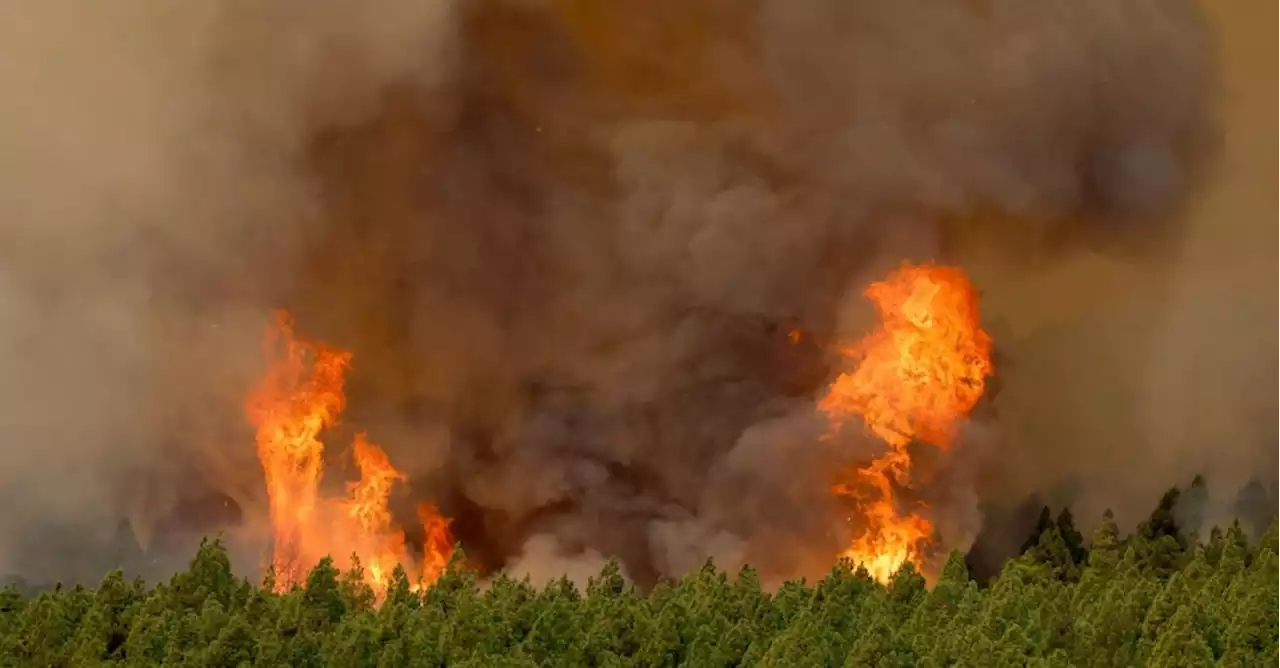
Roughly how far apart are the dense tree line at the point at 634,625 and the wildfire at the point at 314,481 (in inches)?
246

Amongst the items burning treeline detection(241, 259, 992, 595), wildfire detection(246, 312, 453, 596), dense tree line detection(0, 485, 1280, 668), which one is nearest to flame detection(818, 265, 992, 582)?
burning treeline detection(241, 259, 992, 595)

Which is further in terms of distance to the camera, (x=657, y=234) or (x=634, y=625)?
(x=657, y=234)

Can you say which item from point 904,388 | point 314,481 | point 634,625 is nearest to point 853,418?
point 904,388

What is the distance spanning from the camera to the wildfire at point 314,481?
2867 centimetres

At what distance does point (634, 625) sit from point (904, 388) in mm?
11113

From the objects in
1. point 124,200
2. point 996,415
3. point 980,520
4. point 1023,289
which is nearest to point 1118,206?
point 1023,289

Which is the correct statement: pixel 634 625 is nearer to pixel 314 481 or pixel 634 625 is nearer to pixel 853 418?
Result: pixel 853 418

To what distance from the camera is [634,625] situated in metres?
19.3

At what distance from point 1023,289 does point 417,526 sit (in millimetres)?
11215

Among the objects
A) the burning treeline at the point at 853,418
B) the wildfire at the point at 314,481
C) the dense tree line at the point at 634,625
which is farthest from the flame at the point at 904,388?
the wildfire at the point at 314,481

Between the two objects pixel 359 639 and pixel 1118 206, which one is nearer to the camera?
pixel 359 639

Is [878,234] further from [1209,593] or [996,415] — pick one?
[1209,593]

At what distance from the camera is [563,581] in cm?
2108

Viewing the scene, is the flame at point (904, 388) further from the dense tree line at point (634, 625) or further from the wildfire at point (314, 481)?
the wildfire at point (314, 481)
